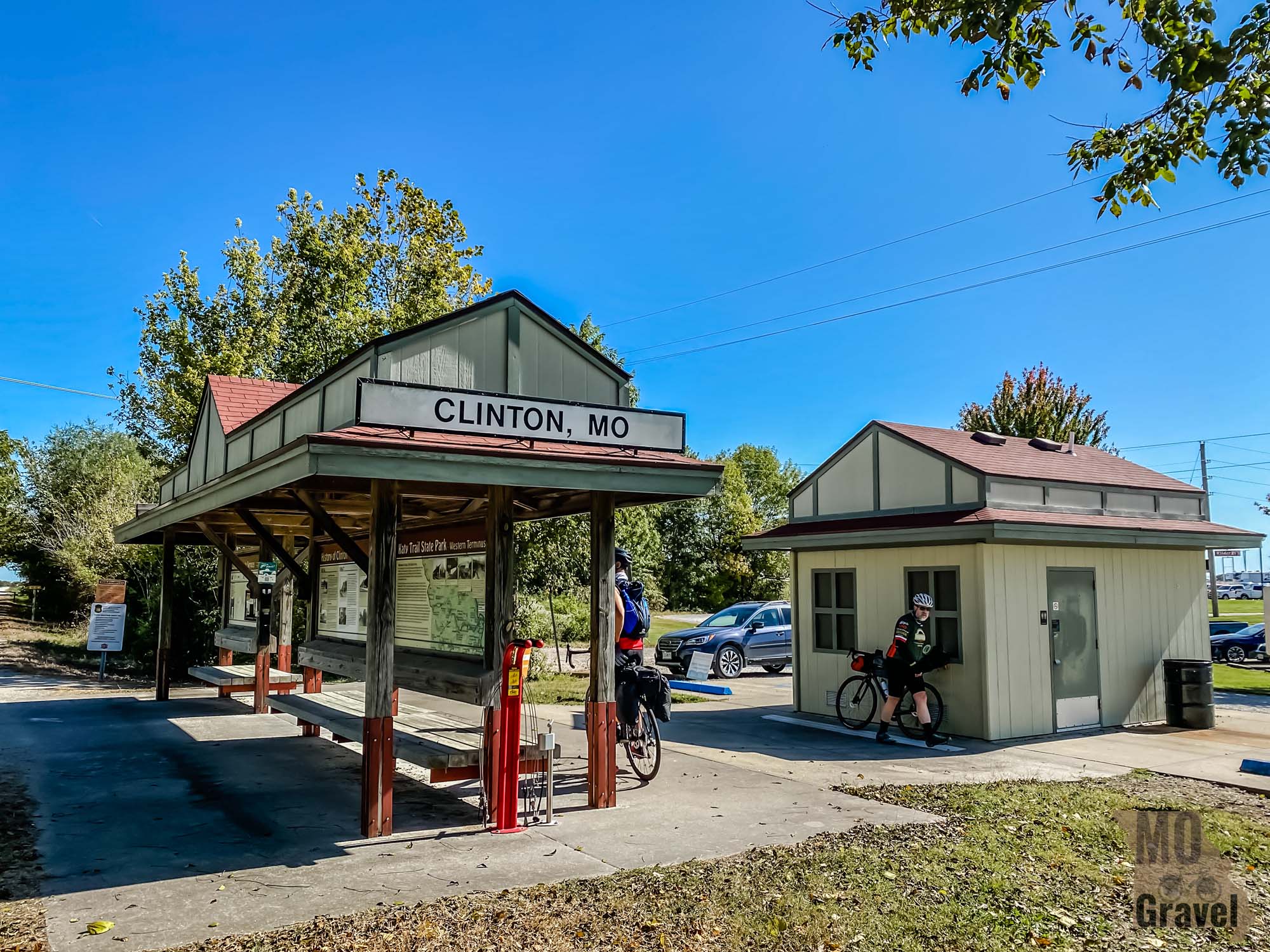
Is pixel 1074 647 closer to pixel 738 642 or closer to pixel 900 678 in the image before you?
pixel 900 678

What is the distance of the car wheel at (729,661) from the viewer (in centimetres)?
2119

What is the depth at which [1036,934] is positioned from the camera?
495 cm

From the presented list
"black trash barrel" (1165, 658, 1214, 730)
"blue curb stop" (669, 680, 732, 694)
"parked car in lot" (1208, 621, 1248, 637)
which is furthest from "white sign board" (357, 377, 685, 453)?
"parked car in lot" (1208, 621, 1248, 637)

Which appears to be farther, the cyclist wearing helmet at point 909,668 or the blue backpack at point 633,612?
the cyclist wearing helmet at point 909,668

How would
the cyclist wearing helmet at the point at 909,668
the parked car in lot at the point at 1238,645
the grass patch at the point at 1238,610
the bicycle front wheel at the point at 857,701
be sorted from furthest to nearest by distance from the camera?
the grass patch at the point at 1238,610 < the parked car in lot at the point at 1238,645 < the bicycle front wheel at the point at 857,701 < the cyclist wearing helmet at the point at 909,668

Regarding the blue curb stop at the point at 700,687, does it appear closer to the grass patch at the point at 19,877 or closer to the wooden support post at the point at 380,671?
the wooden support post at the point at 380,671

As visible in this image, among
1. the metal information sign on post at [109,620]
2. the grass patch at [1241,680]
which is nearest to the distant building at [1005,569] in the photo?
the grass patch at [1241,680]

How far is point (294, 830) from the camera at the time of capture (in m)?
6.99

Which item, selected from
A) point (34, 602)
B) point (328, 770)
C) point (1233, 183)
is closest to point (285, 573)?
point (328, 770)

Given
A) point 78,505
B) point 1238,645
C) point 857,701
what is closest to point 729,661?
point 857,701

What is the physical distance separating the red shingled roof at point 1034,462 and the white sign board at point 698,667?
7.44m

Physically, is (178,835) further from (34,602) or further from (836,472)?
(34,602)

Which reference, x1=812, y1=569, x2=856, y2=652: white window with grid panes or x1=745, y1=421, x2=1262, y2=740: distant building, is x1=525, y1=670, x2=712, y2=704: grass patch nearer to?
x1=812, y1=569, x2=856, y2=652: white window with grid panes

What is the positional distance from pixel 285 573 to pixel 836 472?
26.9ft
